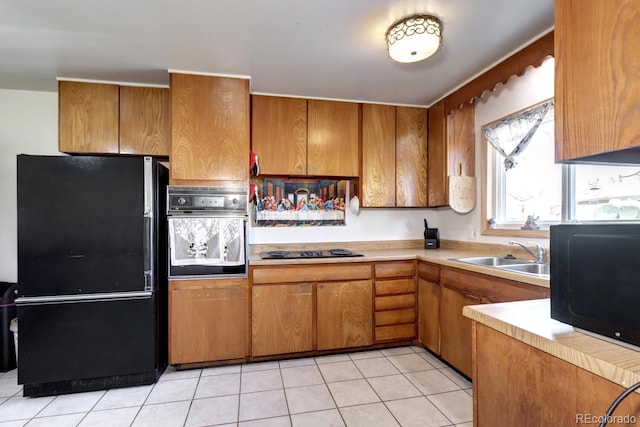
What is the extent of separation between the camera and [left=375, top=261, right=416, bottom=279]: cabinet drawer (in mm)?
2645

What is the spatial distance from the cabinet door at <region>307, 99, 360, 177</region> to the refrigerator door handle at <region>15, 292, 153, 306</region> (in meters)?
1.68

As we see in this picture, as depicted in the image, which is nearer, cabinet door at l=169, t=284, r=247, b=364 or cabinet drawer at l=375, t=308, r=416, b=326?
cabinet door at l=169, t=284, r=247, b=364

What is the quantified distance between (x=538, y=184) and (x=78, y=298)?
3332mm

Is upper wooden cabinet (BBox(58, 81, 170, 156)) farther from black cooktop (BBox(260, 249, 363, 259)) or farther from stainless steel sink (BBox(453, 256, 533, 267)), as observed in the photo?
stainless steel sink (BBox(453, 256, 533, 267))

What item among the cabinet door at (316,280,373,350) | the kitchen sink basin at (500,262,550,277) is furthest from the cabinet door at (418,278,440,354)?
the kitchen sink basin at (500,262,550,277)

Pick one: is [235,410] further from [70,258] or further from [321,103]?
[321,103]

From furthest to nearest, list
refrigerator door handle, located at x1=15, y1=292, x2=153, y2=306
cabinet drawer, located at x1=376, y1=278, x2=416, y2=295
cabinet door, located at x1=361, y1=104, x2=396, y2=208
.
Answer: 1. cabinet door, located at x1=361, y1=104, x2=396, y2=208
2. cabinet drawer, located at x1=376, y1=278, x2=416, y2=295
3. refrigerator door handle, located at x1=15, y1=292, x2=153, y2=306

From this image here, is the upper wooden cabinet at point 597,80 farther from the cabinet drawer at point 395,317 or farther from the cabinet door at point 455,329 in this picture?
the cabinet drawer at point 395,317

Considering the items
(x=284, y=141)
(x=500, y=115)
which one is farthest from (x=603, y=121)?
(x=284, y=141)

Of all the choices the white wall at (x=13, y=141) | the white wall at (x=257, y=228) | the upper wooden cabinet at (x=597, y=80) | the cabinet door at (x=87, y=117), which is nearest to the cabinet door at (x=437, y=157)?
the white wall at (x=257, y=228)

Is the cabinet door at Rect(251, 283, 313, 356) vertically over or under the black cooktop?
under

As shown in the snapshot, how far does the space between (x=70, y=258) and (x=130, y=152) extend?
96 centimetres

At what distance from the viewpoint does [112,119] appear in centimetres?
252

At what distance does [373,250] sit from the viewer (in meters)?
3.15
